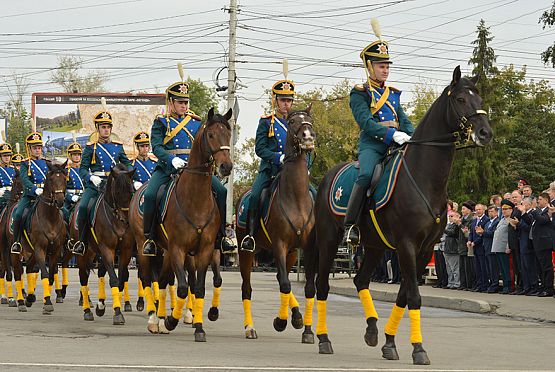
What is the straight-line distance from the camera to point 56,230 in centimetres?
2095

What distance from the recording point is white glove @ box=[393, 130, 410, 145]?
500 inches

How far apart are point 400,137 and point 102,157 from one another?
8274 millimetres

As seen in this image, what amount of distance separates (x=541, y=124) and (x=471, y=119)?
67.0 metres

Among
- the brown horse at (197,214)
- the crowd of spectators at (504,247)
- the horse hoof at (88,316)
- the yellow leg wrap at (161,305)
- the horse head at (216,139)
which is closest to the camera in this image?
the horse head at (216,139)

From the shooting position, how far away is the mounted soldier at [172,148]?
51.2ft

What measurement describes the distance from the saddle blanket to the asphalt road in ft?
5.79

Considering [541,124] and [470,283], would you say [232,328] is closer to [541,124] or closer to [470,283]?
[470,283]

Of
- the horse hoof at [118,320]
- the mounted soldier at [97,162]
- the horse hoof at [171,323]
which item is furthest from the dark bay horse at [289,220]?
the mounted soldier at [97,162]

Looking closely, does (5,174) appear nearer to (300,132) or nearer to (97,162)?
(97,162)

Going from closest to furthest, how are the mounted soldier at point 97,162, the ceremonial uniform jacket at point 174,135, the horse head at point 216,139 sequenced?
the horse head at point 216,139 → the ceremonial uniform jacket at point 174,135 → the mounted soldier at point 97,162

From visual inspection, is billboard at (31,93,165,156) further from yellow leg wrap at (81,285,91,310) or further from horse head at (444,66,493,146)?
horse head at (444,66,493,146)

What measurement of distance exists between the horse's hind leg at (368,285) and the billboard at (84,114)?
53.5 metres

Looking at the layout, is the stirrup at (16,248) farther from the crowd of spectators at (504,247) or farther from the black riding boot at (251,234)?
the crowd of spectators at (504,247)

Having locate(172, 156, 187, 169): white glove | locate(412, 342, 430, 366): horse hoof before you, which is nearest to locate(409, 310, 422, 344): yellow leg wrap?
locate(412, 342, 430, 366): horse hoof
